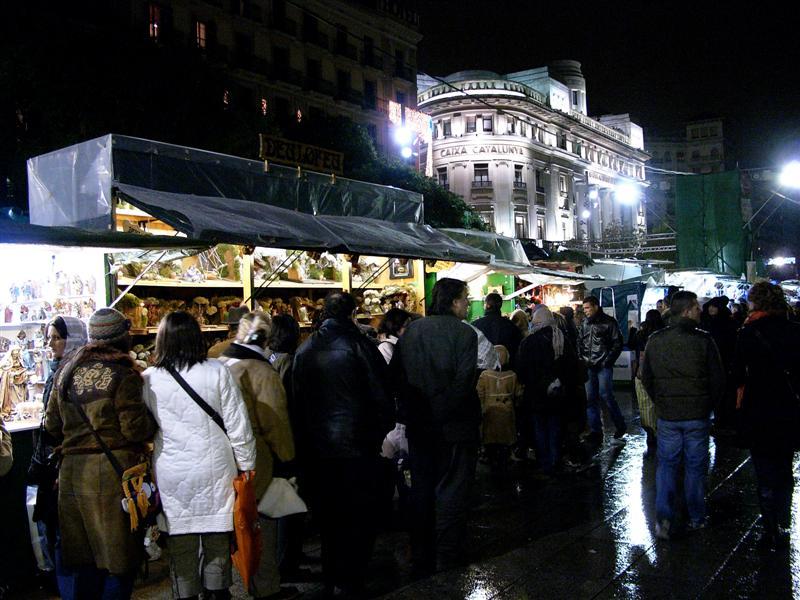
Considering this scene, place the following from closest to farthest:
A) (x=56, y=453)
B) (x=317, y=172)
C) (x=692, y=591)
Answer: (x=56, y=453) → (x=692, y=591) → (x=317, y=172)

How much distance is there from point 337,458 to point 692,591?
2.41 metres

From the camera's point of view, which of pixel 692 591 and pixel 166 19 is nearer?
pixel 692 591

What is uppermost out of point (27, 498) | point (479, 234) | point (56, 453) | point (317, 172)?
point (317, 172)

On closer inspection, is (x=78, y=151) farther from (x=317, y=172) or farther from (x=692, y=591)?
(x=692, y=591)

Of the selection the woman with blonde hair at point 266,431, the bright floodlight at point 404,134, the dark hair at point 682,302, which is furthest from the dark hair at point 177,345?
the bright floodlight at point 404,134

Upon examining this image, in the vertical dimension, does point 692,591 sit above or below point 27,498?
below

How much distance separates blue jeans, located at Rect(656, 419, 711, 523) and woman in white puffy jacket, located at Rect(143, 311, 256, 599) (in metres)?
3.38

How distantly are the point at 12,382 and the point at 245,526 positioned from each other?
3305 millimetres

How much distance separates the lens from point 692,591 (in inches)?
176

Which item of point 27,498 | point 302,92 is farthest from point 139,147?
point 302,92

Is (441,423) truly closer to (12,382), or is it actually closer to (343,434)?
(343,434)

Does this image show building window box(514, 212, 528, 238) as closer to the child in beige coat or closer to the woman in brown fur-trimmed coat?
the child in beige coat

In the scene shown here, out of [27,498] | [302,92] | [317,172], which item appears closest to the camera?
[27,498]

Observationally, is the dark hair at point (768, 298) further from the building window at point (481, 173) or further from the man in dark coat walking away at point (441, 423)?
the building window at point (481, 173)
